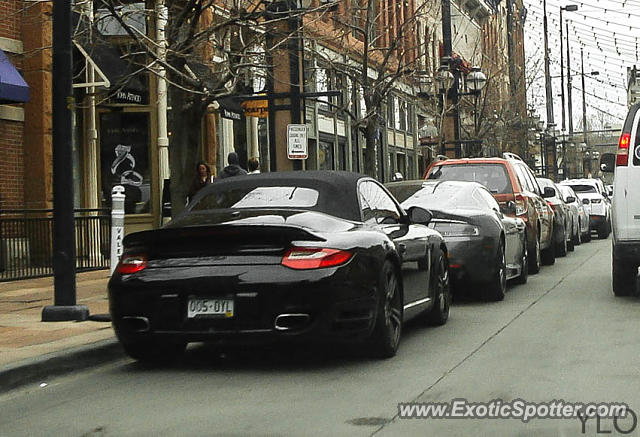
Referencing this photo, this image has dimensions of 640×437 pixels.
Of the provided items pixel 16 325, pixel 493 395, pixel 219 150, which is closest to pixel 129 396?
pixel 493 395

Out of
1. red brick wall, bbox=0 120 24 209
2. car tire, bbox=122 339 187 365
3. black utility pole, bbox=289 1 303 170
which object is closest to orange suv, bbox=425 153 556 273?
black utility pole, bbox=289 1 303 170

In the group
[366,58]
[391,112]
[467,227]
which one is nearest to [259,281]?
[467,227]

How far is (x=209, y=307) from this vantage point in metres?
8.19

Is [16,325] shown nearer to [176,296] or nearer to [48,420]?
[176,296]

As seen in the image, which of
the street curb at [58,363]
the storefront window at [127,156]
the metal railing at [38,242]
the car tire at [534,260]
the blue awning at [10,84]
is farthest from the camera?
the storefront window at [127,156]

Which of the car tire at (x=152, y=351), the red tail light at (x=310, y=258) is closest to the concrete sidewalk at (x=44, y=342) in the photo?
the car tire at (x=152, y=351)

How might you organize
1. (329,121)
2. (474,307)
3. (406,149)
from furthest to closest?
(406,149) → (329,121) → (474,307)

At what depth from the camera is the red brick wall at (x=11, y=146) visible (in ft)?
62.7

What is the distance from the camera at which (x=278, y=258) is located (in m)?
8.16

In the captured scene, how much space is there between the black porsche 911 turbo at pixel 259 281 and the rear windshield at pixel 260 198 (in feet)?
0.15

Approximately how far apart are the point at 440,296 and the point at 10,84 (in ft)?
30.2

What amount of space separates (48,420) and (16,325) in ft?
14.6

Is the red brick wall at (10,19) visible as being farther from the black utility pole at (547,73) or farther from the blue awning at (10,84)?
the black utility pole at (547,73)

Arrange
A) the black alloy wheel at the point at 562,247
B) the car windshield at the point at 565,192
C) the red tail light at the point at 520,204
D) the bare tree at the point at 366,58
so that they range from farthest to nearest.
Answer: the car windshield at the point at 565,192, the bare tree at the point at 366,58, the black alloy wheel at the point at 562,247, the red tail light at the point at 520,204
